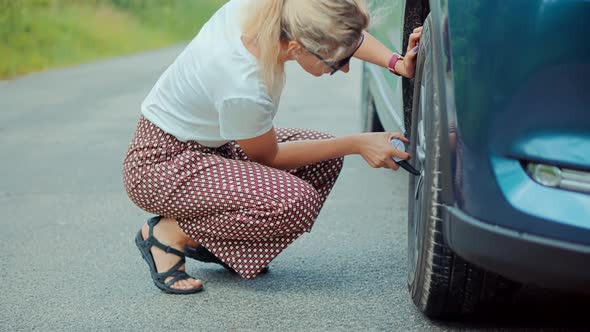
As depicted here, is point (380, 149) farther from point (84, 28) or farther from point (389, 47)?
point (84, 28)

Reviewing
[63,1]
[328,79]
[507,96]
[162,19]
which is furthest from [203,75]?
[162,19]

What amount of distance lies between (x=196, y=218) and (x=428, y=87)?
1009mm

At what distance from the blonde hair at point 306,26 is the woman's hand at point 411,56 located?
24 centimetres

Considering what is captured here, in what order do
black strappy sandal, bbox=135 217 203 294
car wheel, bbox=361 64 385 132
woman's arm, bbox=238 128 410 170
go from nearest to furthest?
woman's arm, bbox=238 128 410 170, black strappy sandal, bbox=135 217 203 294, car wheel, bbox=361 64 385 132

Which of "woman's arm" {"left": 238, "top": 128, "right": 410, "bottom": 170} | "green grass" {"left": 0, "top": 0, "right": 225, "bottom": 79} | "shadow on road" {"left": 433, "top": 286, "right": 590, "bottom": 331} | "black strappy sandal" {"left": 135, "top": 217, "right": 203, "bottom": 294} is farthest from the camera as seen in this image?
"green grass" {"left": 0, "top": 0, "right": 225, "bottom": 79}

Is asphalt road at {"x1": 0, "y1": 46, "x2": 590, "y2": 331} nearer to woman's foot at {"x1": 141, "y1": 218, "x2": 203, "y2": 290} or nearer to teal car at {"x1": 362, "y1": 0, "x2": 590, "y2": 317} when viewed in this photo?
woman's foot at {"x1": 141, "y1": 218, "x2": 203, "y2": 290}

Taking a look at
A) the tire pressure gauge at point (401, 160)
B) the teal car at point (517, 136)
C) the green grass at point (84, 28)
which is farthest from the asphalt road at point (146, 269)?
the green grass at point (84, 28)

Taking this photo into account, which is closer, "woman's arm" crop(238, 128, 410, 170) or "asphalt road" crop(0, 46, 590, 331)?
"asphalt road" crop(0, 46, 590, 331)

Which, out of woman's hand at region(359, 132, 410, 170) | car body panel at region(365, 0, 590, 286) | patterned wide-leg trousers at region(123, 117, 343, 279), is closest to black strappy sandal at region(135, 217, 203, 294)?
patterned wide-leg trousers at region(123, 117, 343, 279)

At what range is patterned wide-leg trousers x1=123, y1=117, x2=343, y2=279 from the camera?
3.29m

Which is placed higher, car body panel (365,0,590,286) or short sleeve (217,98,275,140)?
car body panel (365,0,590,286)

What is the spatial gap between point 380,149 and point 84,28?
15838 millimetres

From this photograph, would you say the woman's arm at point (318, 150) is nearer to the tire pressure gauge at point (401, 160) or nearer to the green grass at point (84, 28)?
the tire pressure gauge at point (401, 160)


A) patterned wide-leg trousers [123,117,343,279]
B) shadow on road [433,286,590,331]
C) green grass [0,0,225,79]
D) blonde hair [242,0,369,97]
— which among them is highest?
blonde hair [242,0,369,97]
